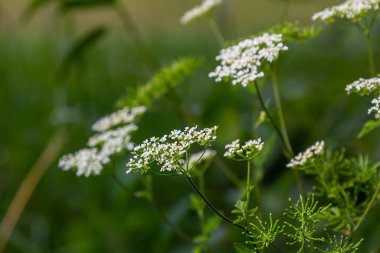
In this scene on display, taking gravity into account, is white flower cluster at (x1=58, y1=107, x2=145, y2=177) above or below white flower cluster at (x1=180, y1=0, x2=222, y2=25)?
below

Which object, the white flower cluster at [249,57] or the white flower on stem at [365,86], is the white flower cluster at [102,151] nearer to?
the white flower cluster at [249,57]

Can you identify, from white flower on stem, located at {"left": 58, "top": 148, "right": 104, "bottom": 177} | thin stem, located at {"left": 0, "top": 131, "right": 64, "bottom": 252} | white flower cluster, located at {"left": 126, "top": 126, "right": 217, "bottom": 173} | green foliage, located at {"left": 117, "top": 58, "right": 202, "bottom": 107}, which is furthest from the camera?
thin stem, located at {"left": 0, "top": 131, "right": 64, "bottom": 252}

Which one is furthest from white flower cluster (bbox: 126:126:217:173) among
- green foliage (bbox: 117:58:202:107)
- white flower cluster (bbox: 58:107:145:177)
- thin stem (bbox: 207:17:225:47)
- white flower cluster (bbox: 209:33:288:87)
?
thin stem (bbox: 207:17:225:47)

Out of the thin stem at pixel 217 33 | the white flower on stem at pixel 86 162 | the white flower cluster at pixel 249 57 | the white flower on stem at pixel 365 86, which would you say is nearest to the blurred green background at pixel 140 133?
the white flower on stem at pixel 86 162

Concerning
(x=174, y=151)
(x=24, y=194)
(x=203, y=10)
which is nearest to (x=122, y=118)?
(x=203, y=10)

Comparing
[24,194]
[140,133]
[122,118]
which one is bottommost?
[140,133]

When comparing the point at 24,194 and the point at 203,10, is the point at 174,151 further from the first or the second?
the point at 24,194

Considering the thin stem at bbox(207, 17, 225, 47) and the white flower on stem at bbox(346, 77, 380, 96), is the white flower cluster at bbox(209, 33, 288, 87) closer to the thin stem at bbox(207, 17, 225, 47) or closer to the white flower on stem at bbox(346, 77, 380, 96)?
the white flower on stem at bbox(346, 77, 380, 96)
